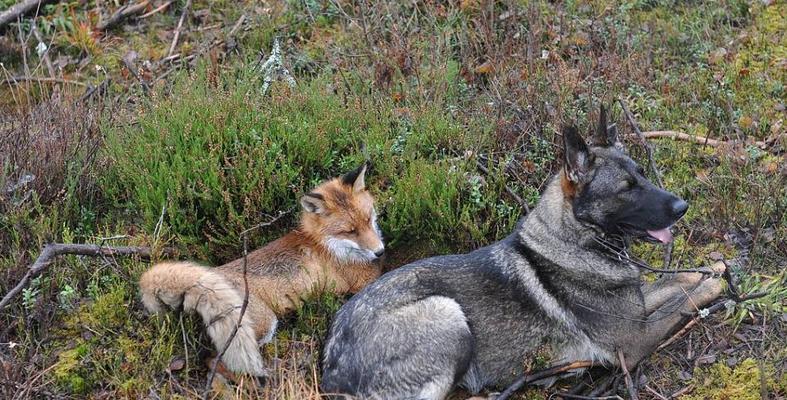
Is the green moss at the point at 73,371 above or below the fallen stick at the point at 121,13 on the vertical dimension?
below

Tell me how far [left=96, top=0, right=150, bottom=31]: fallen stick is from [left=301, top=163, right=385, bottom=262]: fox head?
15.8 ft

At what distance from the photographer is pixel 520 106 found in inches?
299

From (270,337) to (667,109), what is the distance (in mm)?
4422

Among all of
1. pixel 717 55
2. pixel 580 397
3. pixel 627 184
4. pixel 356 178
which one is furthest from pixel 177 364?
pixel 717 55

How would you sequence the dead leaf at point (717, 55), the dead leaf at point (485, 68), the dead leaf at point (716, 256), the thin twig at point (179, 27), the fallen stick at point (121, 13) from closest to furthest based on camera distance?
the dead leaf at point (716, 256)
the dead leaf at point (485, 68)
the dead leaf at point (717, 55)
the thin twig at point (179, 27)
the fallen stick at point (121, 13)

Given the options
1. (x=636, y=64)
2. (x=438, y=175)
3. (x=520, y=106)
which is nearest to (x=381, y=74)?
(x=520, y=106)

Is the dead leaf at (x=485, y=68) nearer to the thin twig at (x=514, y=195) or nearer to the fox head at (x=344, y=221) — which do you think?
the thin twig at (x=514, y=195)

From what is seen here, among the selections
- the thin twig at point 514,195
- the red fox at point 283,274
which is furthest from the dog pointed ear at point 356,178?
the thin twig at point 514,195

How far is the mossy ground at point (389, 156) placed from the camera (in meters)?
5.79

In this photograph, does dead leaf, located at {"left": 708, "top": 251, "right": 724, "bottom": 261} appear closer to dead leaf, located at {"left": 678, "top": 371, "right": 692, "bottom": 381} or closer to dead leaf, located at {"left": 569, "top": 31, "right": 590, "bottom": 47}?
dead leaf, located at {"left": 678, "top": 371, "right": 692, "bottom": 381}

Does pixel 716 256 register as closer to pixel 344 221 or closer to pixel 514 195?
pixel 514 195

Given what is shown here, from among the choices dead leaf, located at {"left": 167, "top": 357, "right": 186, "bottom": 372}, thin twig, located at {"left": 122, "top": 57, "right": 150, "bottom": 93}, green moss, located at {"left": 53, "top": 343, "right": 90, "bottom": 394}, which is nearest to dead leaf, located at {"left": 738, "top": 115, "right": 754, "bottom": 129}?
dead leaf, located at {"left": 167, "top": 357, "right": 186, "bottom": 372}

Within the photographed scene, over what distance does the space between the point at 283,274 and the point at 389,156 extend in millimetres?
1438

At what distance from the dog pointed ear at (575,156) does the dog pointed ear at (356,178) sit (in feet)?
5.47
